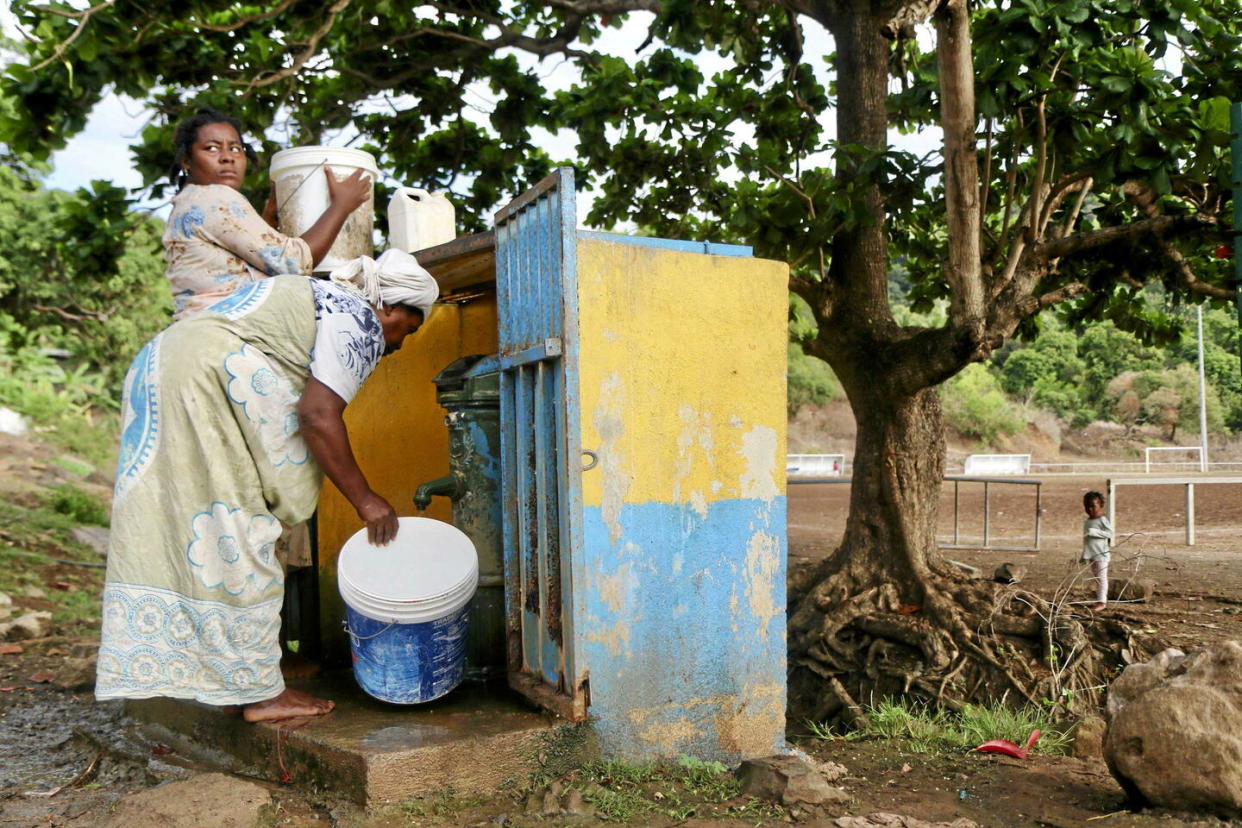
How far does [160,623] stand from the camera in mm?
3395

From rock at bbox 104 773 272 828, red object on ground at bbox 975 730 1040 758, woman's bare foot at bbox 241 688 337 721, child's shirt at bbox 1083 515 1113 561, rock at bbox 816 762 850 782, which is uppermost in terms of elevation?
child's shirt at bbox 1083 515 1113 561

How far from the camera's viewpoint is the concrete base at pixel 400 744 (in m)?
3.23

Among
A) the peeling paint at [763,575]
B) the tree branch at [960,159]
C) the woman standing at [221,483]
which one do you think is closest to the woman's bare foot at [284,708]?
the woman standing at [221,483]

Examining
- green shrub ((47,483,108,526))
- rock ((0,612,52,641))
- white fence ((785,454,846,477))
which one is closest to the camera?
rock ((0,612,52,641))

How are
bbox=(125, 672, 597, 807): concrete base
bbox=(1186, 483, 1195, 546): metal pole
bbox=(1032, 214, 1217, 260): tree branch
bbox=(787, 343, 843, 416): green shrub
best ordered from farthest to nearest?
bbox=(787, 343, 843, 416): green shrub
bbox=(1186, 483, 1195, 546): metal pole
bbox=(1032, 214, 1217, 260): tree branch
bbox=(125, 672, 597, 807): concrete base

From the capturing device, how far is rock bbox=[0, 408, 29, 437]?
1719cm

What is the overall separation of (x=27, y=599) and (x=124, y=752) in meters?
4.65

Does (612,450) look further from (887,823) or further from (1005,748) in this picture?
(1005,748)

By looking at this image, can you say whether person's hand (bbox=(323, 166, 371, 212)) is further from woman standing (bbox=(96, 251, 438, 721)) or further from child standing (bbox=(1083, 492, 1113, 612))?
child standing (bbox=(1083, 492, 1113, 612))

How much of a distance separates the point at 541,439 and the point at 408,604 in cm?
76

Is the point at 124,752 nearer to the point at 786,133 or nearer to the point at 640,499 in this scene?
the point at 640,499

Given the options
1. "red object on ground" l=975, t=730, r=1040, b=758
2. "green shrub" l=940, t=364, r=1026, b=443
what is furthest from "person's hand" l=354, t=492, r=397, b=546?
"green shrub" l=940, t=364, r=1026, b=443

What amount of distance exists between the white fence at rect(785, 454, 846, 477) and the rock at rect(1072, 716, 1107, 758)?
19622 millimetres

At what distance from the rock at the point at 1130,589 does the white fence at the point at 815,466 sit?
54.0 feet
